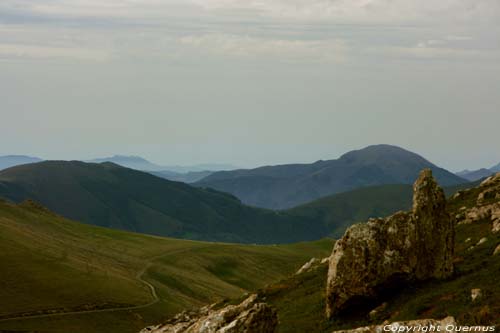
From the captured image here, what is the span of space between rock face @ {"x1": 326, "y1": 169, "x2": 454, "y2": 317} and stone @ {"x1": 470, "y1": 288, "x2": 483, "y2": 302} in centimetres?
751

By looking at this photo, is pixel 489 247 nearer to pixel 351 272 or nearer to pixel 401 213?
pixel 401 213

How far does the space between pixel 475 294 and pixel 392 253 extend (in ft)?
28.4

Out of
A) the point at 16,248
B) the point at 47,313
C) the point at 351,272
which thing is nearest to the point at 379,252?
the point at 351,272

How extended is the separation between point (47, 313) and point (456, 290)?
93.4 meters

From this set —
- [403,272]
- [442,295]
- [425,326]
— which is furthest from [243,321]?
[403,272]

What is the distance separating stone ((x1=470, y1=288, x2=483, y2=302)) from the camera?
1491 inches

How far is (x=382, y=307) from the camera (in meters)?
44.8

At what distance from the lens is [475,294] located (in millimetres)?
38438

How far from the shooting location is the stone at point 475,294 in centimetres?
3788

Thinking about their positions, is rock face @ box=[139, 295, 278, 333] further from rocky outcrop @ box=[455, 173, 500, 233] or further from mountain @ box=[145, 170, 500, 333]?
rocky outcrop @ box=[455, 173, 500, 233]

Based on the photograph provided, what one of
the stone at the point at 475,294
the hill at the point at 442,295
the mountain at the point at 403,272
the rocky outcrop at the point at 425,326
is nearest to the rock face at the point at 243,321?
the rocky outcrop at the point at 425,326

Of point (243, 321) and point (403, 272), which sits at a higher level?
point (243, 321)

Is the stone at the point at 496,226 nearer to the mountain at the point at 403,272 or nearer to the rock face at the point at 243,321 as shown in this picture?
the mountain at the point at 403,272

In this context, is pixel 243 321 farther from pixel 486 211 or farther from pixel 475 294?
pixel 486 211
